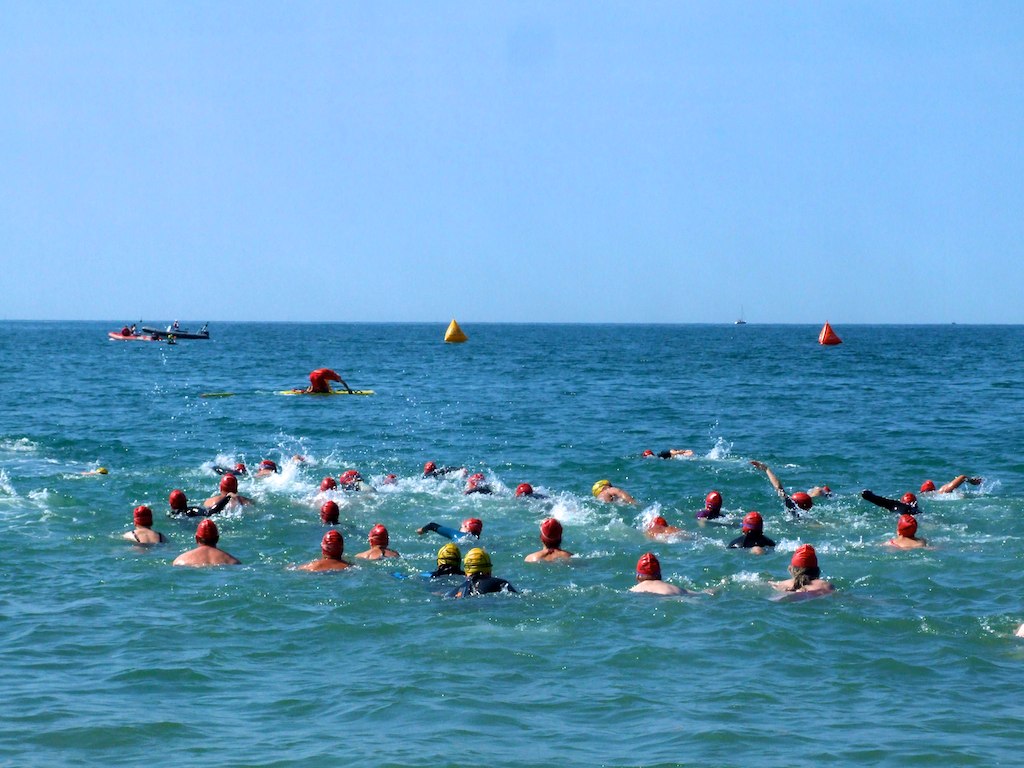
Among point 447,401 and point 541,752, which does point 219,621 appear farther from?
point 447,401

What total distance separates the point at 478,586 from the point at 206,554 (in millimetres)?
4625

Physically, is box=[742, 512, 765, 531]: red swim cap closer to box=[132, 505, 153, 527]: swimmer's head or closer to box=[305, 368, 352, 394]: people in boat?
box=[132, 505, 153, 527]: swimmer's head

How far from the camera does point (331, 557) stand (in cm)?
1672

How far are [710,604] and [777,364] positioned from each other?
7086cm

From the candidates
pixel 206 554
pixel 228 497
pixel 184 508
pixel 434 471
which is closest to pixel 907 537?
pixel 206 554

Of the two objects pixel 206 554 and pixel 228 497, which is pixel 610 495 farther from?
pixel 206 554

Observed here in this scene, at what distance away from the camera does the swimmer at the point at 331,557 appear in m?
16.6

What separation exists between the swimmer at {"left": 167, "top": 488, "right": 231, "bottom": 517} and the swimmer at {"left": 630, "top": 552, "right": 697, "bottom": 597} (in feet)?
28.0

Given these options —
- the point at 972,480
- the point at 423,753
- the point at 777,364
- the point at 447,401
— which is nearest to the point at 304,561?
the point at 423,753

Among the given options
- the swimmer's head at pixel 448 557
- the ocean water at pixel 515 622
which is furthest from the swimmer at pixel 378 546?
the swimmer's head at pixel 448 557

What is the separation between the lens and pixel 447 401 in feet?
164

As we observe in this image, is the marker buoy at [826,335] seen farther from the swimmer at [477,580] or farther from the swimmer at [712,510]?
the swimmer at [477,580]

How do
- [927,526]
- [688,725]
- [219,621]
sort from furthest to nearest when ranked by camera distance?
[927,526], [219,621], [688,725]

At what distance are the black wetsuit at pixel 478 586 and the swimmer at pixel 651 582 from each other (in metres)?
1.83
